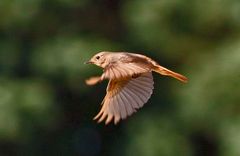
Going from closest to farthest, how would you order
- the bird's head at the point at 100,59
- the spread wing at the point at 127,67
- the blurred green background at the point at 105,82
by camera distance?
the spread wing at the point at 127,67 → the bird's head at the point at 100,59 → the blurred green background at the point at 105,82

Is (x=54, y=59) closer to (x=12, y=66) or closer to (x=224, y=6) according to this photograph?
(x=12, y=66)

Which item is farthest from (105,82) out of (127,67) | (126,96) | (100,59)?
(127,67)

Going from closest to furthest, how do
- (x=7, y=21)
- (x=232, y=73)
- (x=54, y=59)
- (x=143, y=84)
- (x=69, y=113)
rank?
(x=143, y=84) → (x=232, y=73) → (x=54, y=59) → (x=7, y=21) → (x=69, y=113)

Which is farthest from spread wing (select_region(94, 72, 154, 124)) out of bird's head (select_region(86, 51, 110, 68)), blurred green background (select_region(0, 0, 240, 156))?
blurred green background (select_region(0, 0, 240, 156))

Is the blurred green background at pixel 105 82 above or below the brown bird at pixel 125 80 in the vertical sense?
below

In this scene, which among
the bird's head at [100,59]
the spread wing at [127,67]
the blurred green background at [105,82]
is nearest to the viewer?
the spread wing at [127,67]

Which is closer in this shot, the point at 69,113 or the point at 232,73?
the point at 232,73

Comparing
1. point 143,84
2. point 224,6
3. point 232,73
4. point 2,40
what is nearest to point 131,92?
point 143,84

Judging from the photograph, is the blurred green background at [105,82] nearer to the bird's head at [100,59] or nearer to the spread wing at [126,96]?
the spread wing at [126,96]

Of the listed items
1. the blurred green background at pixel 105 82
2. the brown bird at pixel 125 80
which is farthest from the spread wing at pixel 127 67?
the blurred green background at pixel 105 82
